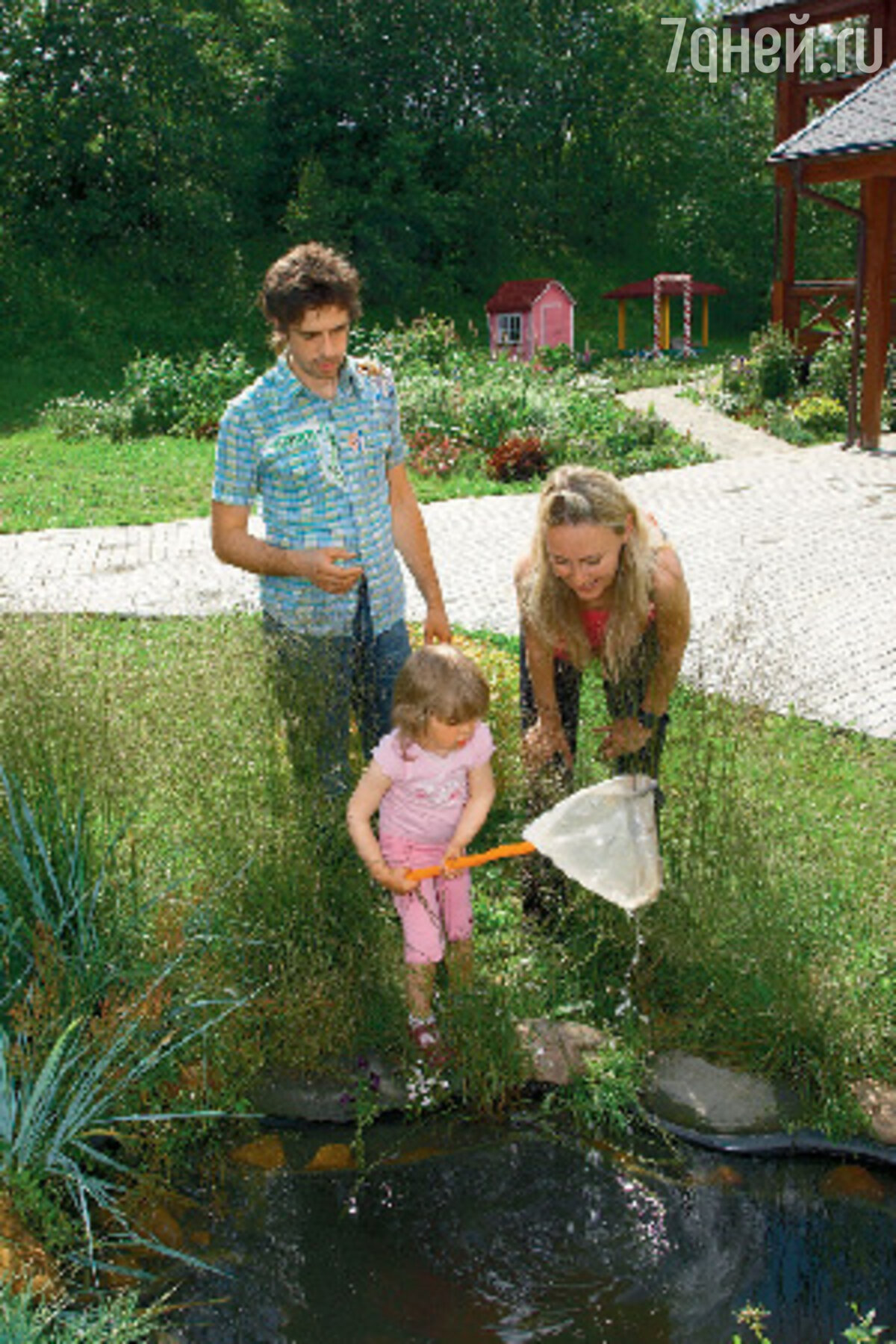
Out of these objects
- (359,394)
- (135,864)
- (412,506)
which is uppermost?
(359,394)

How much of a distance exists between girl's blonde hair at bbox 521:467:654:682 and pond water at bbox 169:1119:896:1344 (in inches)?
47.6

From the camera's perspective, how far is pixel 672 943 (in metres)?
3.43

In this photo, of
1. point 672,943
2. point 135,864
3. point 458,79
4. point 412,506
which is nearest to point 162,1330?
point 135,864

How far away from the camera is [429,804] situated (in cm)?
330

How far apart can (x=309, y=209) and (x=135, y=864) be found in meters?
24.8

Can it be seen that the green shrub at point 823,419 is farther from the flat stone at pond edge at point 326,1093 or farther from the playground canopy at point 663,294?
the flat stone at pond edge at point 326,1093

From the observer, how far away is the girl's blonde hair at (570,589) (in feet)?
10.4

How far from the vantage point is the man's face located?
3361mm

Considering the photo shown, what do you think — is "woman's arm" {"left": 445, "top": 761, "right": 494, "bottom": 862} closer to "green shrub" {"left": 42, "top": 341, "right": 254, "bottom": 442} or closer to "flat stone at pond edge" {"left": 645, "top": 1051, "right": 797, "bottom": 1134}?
"flat stone at pond edge" {"left": 645, "top": 1051, "right": 797, "bottom": 1134}

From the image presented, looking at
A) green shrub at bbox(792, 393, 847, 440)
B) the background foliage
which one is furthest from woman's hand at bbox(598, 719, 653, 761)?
the background foliage

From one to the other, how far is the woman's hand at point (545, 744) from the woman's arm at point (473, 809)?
325 mm

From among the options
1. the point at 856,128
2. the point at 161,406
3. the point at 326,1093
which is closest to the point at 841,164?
the point at 856,128

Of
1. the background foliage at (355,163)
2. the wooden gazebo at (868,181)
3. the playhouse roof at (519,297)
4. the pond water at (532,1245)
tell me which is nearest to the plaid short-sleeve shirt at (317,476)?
the pond water at (532,1245)

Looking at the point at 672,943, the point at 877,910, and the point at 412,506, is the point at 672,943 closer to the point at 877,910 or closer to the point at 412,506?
the point at 877,910
